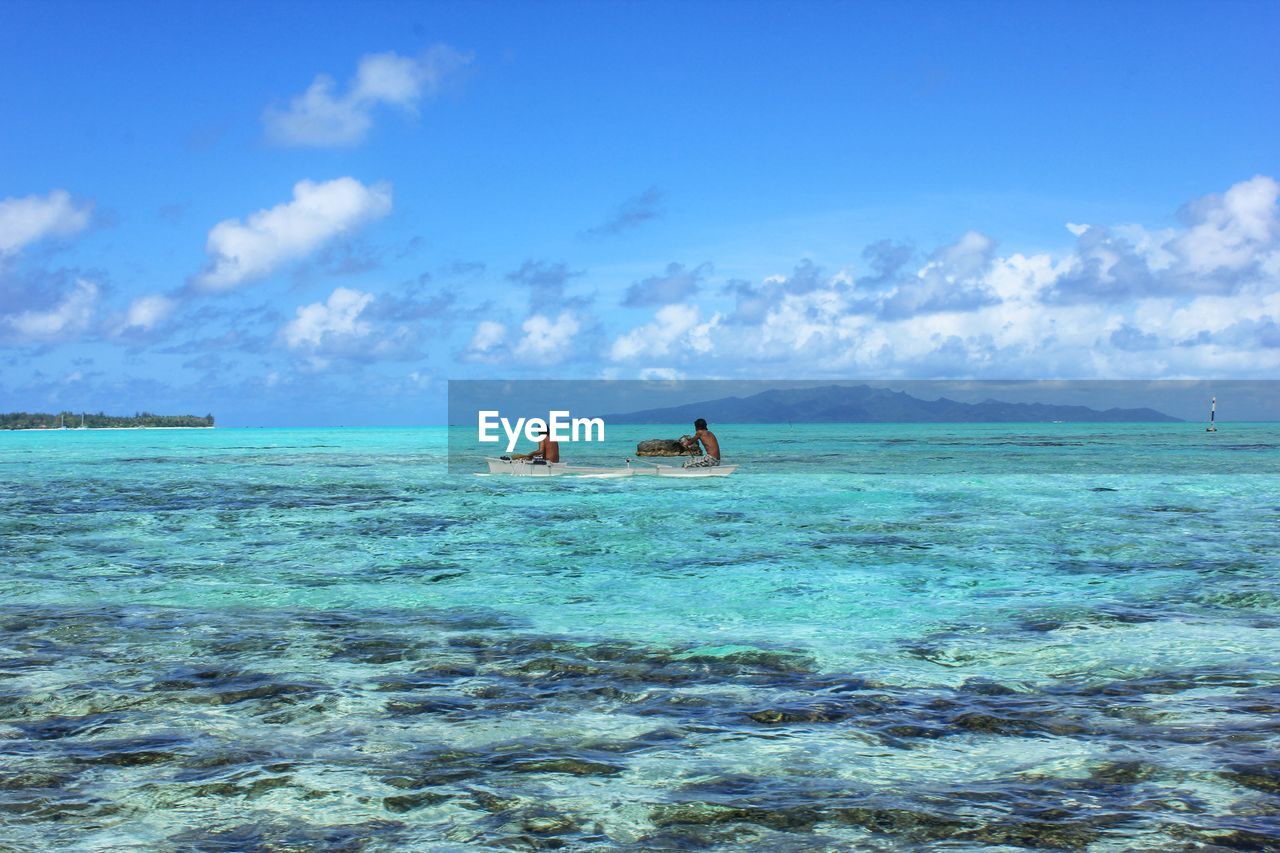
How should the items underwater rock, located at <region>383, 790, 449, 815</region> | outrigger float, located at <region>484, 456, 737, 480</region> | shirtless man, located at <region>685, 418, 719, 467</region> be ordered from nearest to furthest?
underwater rock, located at <region>383, 790, 449, 815</region> → shirtless man, located at <region>685, 418, 719, 467</region> → outrigger float, located at <region>484, 456, 737, 480</region>

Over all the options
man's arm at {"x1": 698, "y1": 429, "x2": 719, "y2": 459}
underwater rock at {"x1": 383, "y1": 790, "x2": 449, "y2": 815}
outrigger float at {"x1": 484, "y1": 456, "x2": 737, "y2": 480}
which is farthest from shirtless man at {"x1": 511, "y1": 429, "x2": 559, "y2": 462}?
underwater rock at {"x1": 383, "y1": 790, "x2": 449, "y2": 815}

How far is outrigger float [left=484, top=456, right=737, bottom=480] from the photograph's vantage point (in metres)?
34.5

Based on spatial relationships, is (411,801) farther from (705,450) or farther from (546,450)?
(546,450)

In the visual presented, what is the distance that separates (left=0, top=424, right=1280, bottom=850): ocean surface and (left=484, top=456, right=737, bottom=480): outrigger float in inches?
548

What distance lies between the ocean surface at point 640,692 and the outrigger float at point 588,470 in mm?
13914

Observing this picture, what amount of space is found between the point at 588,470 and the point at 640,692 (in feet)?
93.0

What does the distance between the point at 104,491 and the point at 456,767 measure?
33.1 metres

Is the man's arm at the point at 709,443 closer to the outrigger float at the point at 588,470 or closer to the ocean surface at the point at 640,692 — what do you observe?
the outrigger float at the point at 588,470

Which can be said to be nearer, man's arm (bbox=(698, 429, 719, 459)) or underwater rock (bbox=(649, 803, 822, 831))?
underwater rock (bbox=(649, 803, 822, 831))

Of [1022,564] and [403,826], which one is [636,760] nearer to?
[403,826]

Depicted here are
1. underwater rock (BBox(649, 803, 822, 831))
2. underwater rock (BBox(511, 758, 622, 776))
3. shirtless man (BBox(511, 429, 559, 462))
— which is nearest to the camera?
underwater rock (BBox(649, 803, 822, 831))

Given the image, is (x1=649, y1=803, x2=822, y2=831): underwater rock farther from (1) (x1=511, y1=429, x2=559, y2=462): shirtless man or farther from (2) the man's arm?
(1) (x1=511, y1=429, x2=559, y2=462): shirtless man

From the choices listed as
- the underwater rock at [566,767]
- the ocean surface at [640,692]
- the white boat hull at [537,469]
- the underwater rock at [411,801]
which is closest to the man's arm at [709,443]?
the white boat hull at [537,469]

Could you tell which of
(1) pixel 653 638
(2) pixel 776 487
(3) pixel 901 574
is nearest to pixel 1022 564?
(3) pixel 901 574
